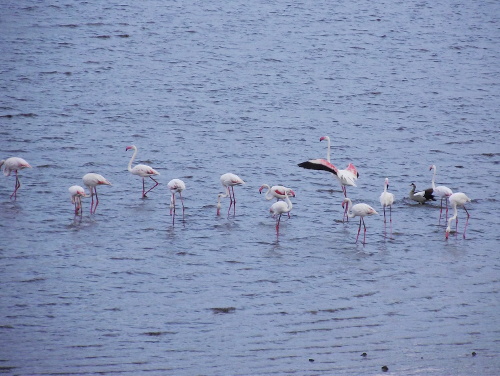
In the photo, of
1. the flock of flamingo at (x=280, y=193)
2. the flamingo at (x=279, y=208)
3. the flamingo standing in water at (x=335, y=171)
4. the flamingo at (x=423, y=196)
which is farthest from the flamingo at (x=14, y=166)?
the flamingo at (x=423, y=196)

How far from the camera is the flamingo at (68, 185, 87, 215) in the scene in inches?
530

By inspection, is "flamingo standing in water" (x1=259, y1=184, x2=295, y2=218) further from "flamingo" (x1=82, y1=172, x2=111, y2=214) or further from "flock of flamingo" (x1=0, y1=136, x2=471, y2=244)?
"flamingo" (x1=82, y1=172, x2=111, y2=214)

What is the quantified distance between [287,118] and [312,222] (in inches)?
289

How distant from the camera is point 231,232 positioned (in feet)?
43.2

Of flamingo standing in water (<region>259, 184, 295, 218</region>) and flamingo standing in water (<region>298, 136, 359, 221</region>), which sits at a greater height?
flamingo standing in water (<region>298, 136, 359, 221</region>)

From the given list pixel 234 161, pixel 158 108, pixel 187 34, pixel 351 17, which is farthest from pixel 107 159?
pixel 351 17

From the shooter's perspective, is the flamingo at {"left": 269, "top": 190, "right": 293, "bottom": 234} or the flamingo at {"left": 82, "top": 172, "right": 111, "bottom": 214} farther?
the flamingo at {"left": 82, "top": 172, "right": 111, "bottom": 214}

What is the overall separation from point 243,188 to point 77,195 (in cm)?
328

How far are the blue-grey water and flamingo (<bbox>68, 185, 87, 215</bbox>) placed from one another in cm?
23

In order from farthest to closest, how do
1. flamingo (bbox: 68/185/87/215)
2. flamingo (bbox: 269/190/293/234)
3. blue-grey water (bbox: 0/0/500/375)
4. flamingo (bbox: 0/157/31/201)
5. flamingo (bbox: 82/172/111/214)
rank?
flamingo (bbox: 0/157/31/201)
flamingo (bbox: 82/172/111/214)
flamingo (bbox: 68/185/87/215)
flamingo (bbox: 269/190/293/234)
blue-grey water (bbox: 0/0/500/375)

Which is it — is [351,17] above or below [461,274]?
above

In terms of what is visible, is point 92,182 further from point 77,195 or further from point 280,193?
point 280,193

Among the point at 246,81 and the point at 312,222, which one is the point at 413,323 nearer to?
the point at 312,222

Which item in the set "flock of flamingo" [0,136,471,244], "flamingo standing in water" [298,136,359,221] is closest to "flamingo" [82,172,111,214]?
"flock of flamingo" [0,136,471,244]
